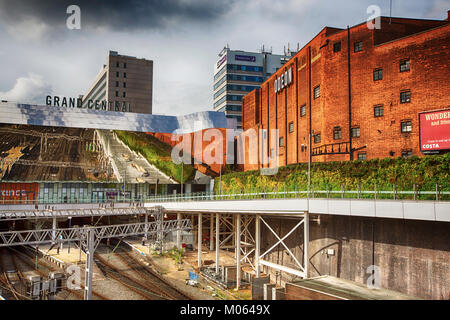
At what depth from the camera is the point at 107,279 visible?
38500 mm

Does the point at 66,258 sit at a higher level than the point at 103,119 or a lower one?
lower

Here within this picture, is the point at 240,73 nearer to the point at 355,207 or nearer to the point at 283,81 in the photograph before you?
the point at 283,81

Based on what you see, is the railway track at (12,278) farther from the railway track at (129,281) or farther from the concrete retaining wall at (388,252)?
the concrete retaining wall at (388,252)

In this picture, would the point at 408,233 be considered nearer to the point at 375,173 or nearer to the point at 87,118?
the point at 375,173

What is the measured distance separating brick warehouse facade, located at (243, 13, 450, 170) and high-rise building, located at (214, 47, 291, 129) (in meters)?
61.6

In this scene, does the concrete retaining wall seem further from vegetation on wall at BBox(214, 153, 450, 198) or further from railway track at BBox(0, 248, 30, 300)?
railway track at BBox(0, 248, 30, 300)

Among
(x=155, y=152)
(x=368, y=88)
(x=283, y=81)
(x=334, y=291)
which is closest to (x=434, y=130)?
(x=368, y=88)

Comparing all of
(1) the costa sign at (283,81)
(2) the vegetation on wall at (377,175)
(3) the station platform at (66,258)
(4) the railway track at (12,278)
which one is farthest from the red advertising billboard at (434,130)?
(4) the railway track at (12,278)

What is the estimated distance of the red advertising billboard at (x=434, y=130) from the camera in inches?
1240

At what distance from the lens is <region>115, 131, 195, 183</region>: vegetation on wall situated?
8094 centimetres

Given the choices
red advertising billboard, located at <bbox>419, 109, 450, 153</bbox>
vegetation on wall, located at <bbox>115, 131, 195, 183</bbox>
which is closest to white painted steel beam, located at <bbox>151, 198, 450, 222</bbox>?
red advertising billboard, located at <bbox>419, 109, 450, 153</bbox>

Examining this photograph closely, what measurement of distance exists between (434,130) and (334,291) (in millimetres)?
19865

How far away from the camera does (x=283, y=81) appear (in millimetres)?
55719

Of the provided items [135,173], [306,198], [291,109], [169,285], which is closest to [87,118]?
[135,173]
